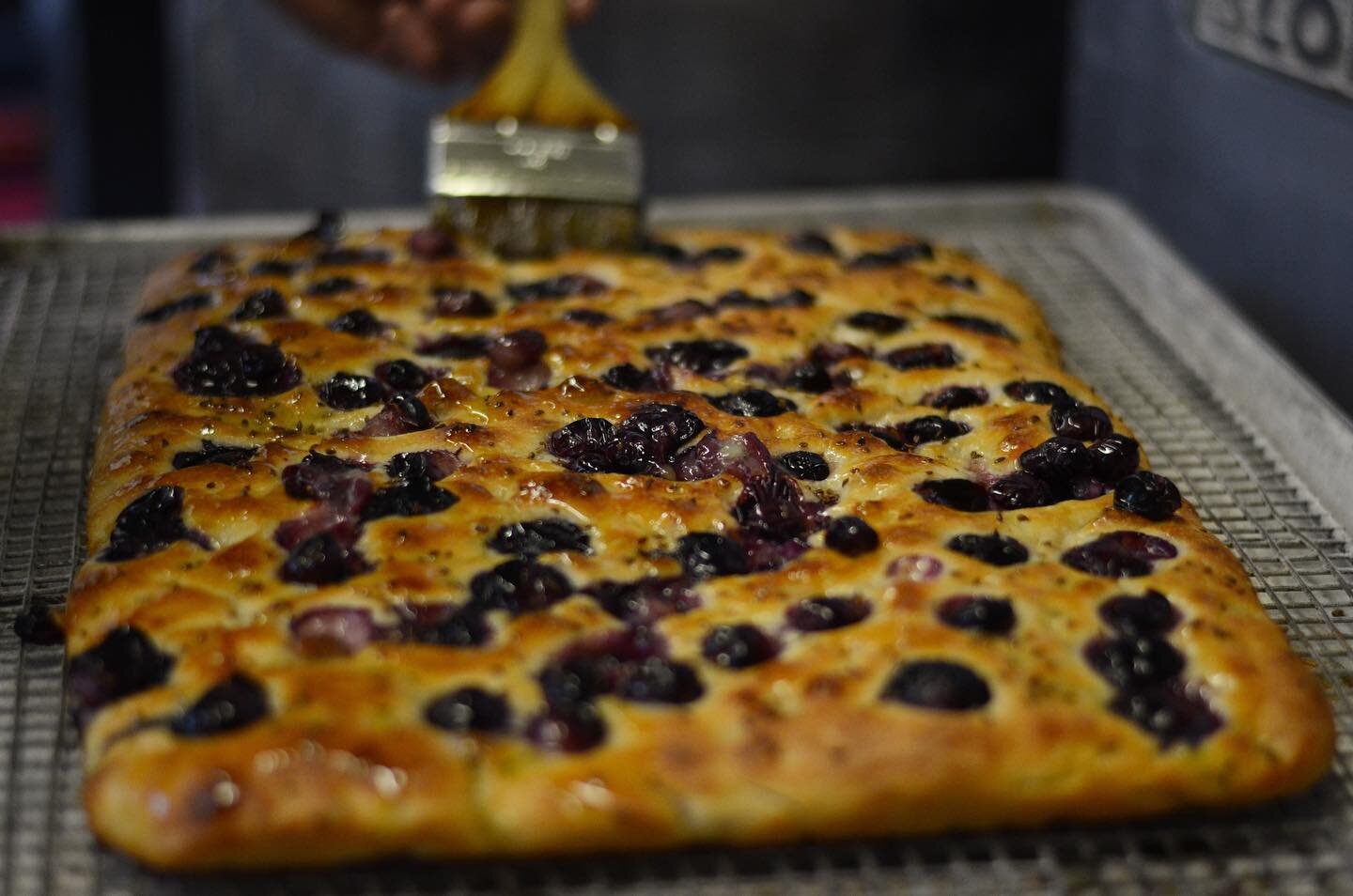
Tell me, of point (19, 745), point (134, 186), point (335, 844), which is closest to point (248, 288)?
point (19, 745)

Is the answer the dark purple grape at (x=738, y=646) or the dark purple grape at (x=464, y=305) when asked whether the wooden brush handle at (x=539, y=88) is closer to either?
the dark purple grape at (x=464, y=305)

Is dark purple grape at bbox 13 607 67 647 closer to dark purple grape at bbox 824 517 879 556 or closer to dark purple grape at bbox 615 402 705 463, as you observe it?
dark purple grape at bbox 615 402 705 463

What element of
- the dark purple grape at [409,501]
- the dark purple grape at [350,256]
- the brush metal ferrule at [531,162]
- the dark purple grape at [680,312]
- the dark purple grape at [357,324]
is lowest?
the dark purple grape at [409,501]

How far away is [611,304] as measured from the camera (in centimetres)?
305

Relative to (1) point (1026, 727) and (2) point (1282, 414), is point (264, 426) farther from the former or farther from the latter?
(2) point (1282, 414)

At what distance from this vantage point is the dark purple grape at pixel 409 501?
228 cm

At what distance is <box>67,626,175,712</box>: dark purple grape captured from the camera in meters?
1.95

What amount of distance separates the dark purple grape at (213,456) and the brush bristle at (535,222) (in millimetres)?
940

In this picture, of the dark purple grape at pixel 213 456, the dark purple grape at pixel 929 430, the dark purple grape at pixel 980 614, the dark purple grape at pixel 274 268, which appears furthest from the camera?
the dark purple grape at pixel 274 268

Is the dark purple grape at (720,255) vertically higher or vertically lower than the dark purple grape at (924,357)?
higher

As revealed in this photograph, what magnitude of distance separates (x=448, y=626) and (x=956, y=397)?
113 cm

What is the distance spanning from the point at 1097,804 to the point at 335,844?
3.14 ft

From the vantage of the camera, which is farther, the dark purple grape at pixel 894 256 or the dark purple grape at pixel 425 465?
the dark purple grape at pixel 894 256

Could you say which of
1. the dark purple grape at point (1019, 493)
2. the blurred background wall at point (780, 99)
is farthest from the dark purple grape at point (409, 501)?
the blurred background wall at point (780, 99)
